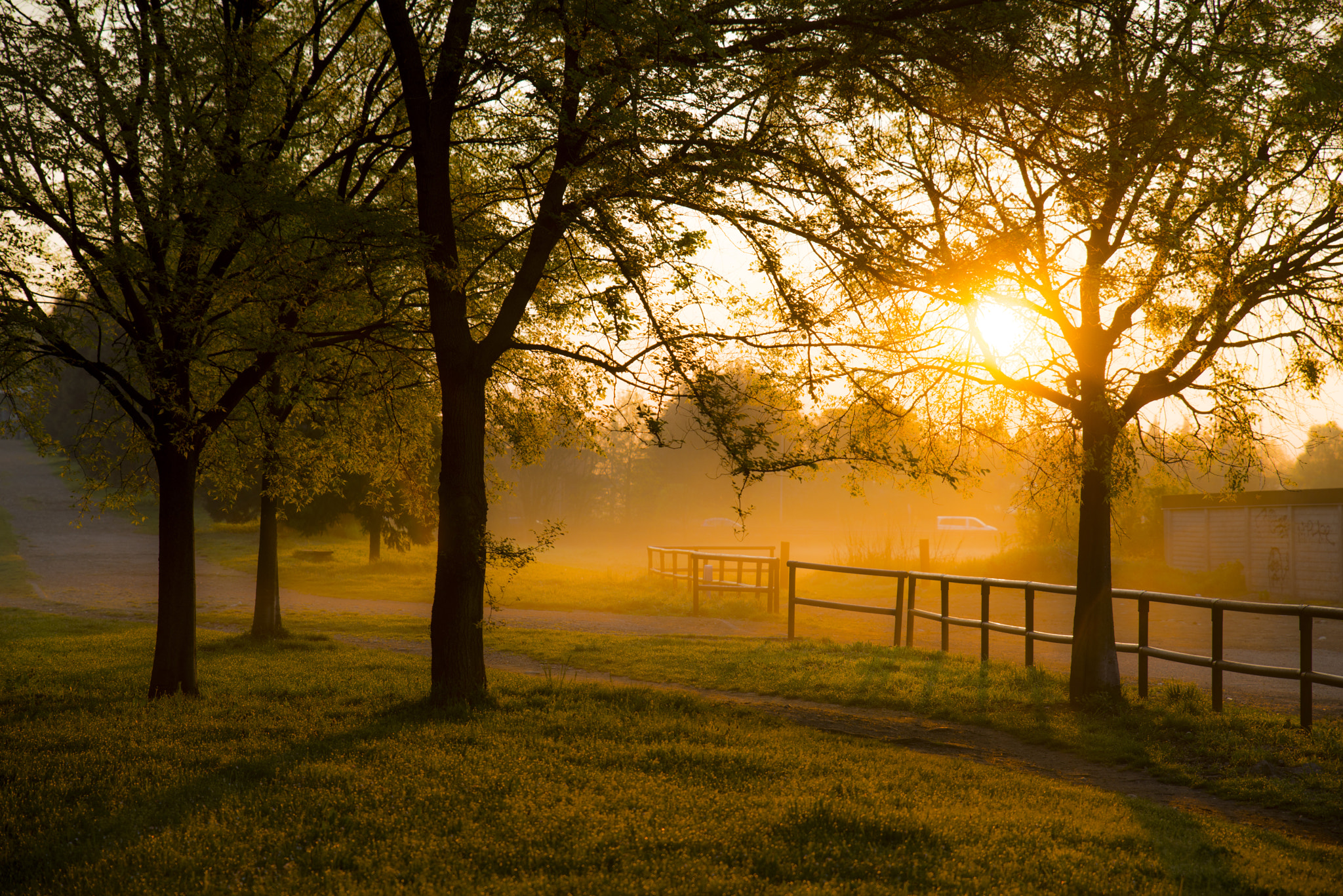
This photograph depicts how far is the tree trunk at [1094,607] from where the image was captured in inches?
389

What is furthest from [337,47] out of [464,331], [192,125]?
[464,331]

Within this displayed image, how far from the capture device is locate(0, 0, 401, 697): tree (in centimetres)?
843

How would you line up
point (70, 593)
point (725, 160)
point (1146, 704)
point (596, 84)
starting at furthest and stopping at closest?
point (70, 593) < point (1146, 704) < point (725, 160) < point (596, 84)

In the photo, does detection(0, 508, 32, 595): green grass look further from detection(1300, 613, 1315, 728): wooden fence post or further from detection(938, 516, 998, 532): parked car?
detection(938, 516, 998, 532): parked car

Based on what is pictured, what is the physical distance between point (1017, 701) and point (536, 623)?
10.3 meters

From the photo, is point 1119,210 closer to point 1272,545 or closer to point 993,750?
point 993,750

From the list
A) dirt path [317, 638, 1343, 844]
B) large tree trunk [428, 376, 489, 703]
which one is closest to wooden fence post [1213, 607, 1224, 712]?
dirt path [317, 638, 1343, 844]

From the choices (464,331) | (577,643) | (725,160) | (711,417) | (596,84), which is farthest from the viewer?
(577,643)

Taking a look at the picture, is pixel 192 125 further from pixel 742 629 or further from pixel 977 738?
pixel 742 629

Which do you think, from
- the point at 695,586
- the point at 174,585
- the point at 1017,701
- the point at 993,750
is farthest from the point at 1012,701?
the point at 695,586

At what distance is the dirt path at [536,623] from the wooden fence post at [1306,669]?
2.29 m

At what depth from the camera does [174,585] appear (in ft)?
31.9

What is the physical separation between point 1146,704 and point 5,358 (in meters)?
11.6

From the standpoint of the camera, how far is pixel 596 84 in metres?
7.09
